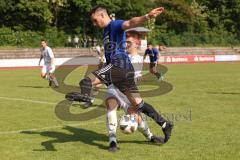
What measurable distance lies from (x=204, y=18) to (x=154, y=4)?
8325mm

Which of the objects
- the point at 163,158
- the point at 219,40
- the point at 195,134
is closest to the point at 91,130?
the point at 195,134

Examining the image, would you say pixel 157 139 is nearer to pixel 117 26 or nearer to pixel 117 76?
pixel 117 76

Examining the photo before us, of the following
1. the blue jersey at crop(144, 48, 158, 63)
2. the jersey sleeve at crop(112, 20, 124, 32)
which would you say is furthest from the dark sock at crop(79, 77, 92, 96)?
the blue jersey at crop(144, 48, 158, 63)

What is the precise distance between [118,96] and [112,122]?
503mm

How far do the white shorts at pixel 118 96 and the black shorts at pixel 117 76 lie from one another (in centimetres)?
20

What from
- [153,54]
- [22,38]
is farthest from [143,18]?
[22,38]

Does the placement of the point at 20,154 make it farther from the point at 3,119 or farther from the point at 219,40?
the point at 219,40

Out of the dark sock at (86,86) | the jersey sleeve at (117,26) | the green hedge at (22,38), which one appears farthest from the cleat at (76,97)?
the green hedge at (22,38)

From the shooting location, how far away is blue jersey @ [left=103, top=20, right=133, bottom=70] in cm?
849

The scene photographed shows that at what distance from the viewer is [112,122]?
352 inches

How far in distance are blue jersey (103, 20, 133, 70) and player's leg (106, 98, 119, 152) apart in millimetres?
699

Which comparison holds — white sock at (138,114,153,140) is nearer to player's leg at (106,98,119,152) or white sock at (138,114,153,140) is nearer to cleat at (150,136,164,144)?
cleat at (150,136,164,144)

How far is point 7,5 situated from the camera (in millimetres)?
Result: 57406

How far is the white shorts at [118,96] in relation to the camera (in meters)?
9.08
